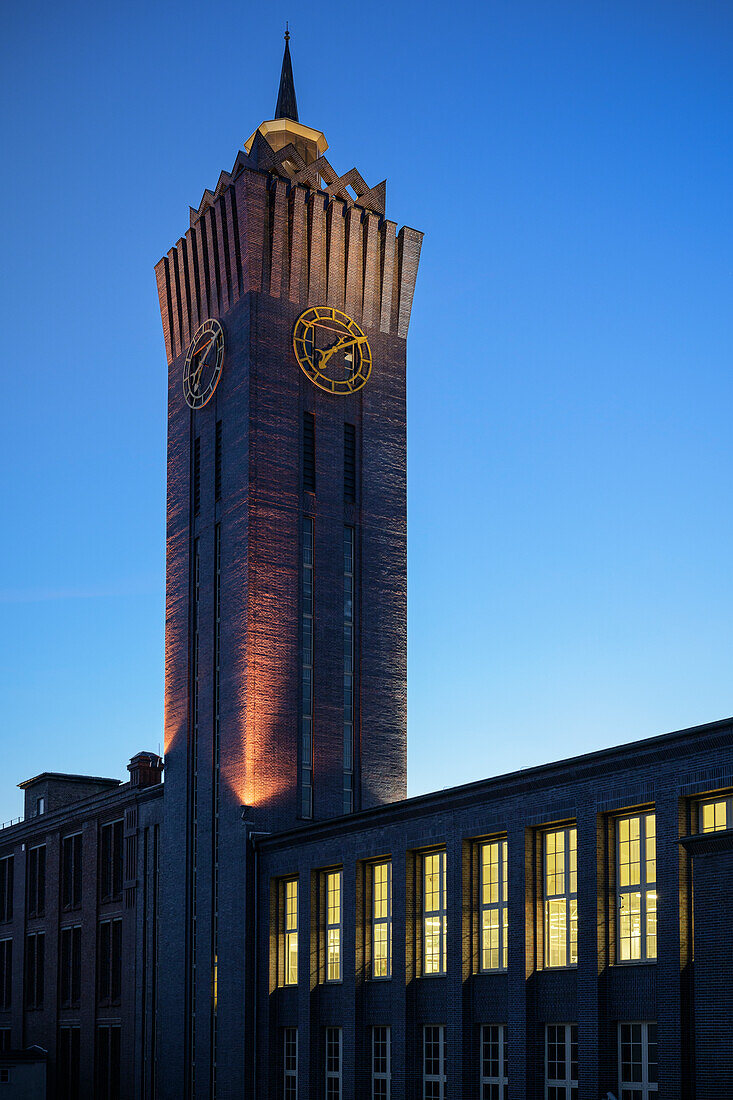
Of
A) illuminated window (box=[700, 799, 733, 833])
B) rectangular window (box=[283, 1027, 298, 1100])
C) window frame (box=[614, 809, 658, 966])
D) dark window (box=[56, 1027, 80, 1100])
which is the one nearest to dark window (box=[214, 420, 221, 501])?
rectangular window (box=[283, 1027, 298, 1100])

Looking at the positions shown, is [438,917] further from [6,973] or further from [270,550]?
[6,973]

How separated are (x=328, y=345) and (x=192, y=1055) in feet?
91.8

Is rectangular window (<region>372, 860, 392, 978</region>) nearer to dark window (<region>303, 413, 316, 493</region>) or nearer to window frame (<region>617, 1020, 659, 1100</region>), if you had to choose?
window frame (<region>617, 1020, 659, 1100</region>)

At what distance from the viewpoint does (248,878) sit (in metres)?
48.1

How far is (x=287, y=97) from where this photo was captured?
A: 200 ft

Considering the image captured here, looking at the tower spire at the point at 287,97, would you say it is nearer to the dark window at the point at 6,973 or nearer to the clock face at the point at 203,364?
the clock face at the point at 203,364

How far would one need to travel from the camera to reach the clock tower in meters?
50.4

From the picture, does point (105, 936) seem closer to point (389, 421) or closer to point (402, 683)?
point (402, 683)

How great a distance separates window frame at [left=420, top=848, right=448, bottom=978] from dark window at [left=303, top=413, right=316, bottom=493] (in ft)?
60.1

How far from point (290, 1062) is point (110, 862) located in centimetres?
1809

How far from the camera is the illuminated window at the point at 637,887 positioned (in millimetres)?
31922

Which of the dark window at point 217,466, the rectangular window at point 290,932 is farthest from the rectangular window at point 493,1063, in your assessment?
the dark window at point 217,466

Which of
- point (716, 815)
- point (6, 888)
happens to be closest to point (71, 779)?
point (6, 888)

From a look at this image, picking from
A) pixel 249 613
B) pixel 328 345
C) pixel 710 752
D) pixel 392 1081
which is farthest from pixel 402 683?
pixel 710 752
